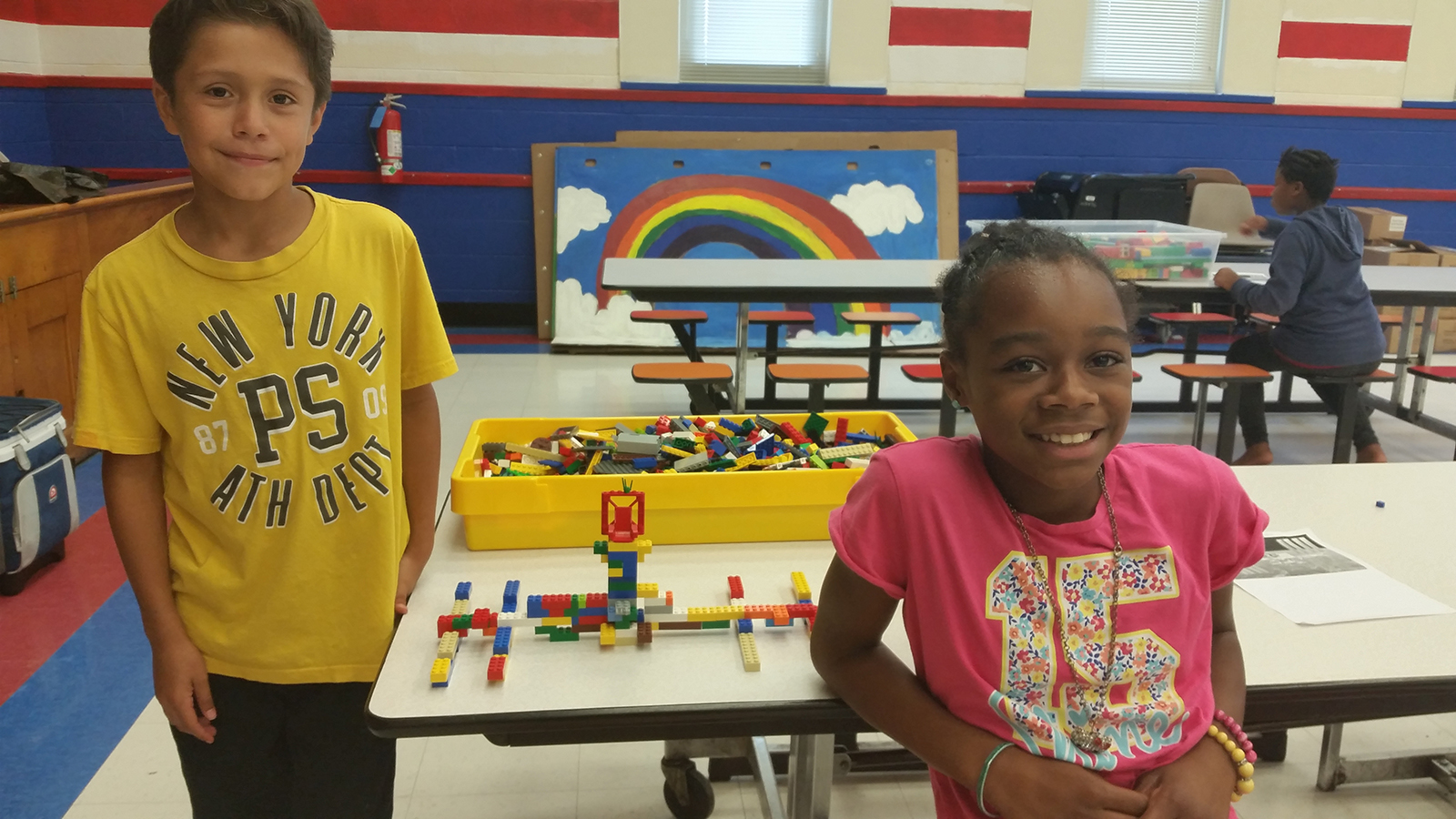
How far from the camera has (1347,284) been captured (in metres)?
3.83

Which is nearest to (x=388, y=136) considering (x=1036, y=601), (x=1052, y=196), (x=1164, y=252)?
(x=1052, y=196)

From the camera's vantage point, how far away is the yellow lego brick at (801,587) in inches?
54.1

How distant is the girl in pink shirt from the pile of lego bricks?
1.67ft

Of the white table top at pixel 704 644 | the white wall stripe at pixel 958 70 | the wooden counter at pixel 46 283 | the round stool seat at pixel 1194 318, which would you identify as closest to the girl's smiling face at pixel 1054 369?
the white table top at pixel 704 644

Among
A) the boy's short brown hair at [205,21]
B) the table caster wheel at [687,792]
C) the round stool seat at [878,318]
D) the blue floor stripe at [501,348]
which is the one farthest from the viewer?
the blue floor stripe at [501,348]

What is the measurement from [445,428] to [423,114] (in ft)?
8.77

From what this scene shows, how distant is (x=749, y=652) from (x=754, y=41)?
583 cm

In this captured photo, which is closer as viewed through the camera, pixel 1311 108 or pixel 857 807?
pixel 857 807

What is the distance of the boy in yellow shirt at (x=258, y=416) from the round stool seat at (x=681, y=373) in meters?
2.50

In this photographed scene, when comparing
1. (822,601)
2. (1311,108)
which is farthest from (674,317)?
(1311,108)

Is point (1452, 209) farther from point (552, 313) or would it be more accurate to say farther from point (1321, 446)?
point (552, 313)

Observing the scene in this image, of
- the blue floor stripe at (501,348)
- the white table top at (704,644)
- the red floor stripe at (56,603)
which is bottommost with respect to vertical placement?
the red floor stripe at (56,603)

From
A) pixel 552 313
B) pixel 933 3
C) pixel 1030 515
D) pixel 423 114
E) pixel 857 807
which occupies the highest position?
pixel 933 3

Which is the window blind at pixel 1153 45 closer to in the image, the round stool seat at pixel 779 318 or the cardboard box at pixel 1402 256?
the cardboard box at pixel 1402 256
